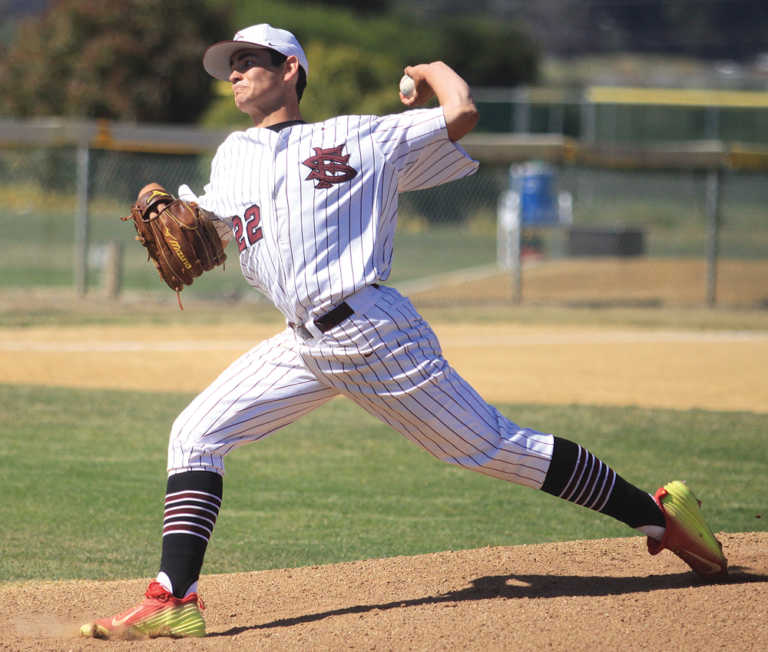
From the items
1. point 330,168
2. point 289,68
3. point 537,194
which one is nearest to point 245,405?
point 330,168

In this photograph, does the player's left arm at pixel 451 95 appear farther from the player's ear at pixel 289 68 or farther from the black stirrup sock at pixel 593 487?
the black stirrup sock at pixel 593 487

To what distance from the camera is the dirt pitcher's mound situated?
10.7 feet

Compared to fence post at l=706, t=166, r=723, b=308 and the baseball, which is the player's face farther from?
fence post at l=706, t=166, r=723, b=308

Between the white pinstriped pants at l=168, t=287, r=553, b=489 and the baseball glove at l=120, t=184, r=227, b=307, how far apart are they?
1.15ft

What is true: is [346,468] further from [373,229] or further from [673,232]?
[673,232]

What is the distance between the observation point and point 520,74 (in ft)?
130

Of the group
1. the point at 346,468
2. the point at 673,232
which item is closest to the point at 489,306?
the point at 346,468

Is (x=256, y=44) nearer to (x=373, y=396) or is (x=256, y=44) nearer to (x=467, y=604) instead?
(x=373, y=396)

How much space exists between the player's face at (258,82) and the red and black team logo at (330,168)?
0.94 ft

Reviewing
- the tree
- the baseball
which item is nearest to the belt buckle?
the baseball

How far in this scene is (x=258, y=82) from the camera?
11.5 feet

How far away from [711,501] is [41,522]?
3197 mm

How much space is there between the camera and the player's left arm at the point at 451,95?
11.1 ft

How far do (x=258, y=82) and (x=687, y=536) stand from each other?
2076 millimetres
